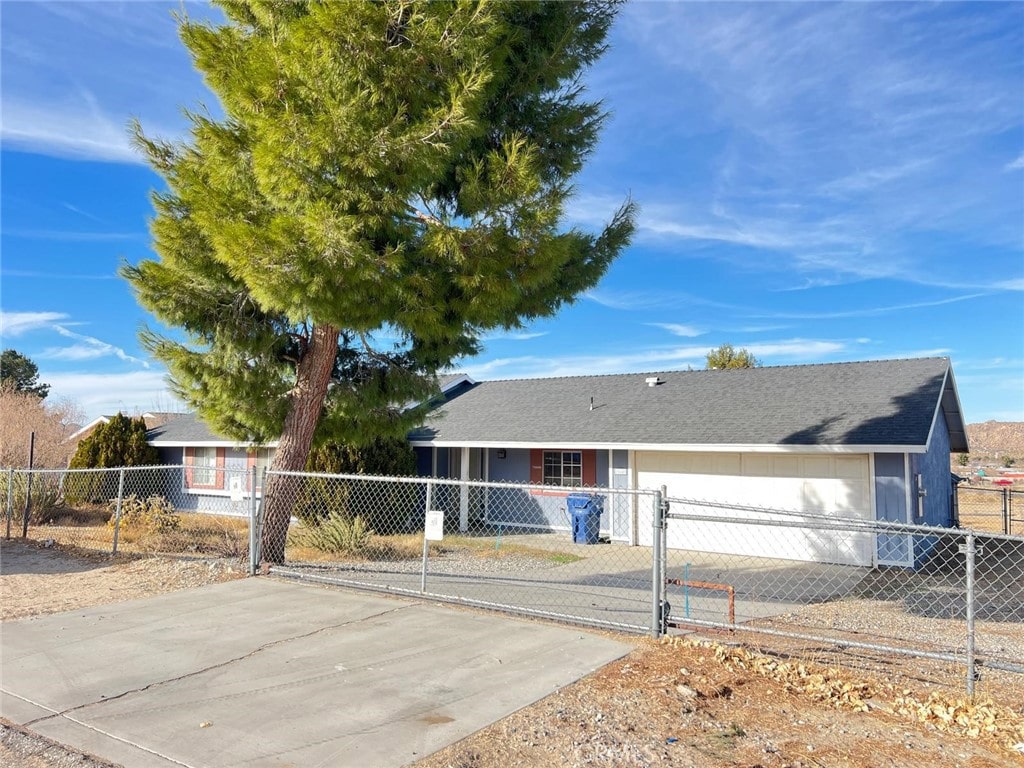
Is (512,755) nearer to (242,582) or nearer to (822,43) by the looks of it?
(242,582)

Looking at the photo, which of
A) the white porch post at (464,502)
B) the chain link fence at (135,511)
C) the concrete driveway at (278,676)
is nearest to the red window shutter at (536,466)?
the white porch post at (464,502)

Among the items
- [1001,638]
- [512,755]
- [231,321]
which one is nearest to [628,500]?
[1001,638]

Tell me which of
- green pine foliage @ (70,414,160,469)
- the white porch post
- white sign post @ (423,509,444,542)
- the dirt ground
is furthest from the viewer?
green pine foliage @ (70,414,160,469)

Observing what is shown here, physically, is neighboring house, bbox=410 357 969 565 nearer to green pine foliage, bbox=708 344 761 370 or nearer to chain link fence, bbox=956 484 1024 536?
chain link fence, bbox=956 484 1024 536

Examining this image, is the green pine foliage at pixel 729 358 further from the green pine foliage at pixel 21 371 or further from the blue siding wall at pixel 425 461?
the green pine foliage at pixel 21 371

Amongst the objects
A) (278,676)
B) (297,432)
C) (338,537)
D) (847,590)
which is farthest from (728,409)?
(278,676)

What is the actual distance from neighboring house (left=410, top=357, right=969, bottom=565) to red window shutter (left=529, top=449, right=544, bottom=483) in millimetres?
29

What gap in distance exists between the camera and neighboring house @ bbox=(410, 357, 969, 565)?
41.4 ft

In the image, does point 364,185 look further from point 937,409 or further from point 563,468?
point 937,409

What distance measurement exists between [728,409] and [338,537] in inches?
346

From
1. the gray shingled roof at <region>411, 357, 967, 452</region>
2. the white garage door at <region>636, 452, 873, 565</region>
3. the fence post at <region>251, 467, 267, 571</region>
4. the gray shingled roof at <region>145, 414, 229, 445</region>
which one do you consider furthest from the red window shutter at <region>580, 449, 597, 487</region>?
the gray shingled roof at <region>145, 414, 229, 445</region>

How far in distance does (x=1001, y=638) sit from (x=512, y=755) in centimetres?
657

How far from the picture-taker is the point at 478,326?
953 centimetres

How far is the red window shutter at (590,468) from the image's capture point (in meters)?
16.8
